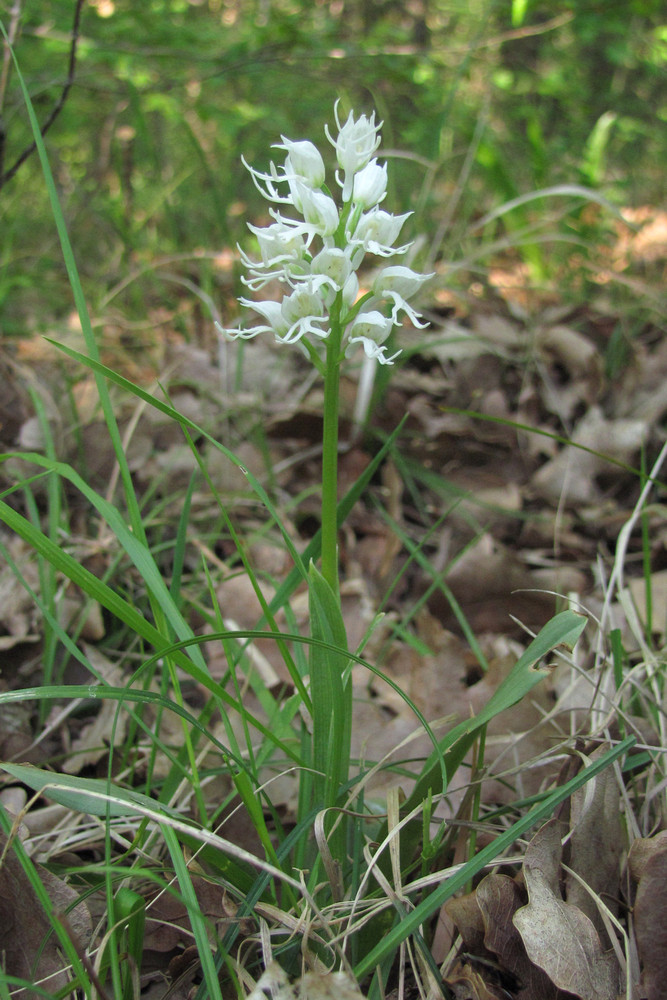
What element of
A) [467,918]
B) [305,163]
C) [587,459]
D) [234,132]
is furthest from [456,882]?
[234,132]

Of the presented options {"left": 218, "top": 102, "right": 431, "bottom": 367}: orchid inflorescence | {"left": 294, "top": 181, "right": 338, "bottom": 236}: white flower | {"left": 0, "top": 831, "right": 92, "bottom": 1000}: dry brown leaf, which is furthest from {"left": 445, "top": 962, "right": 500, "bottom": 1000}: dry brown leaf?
{"left": 294, "top": 181, "right": 338, "bottom": 236}: white flower

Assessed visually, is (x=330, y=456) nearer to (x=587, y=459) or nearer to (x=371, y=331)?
(x=371, y=331)

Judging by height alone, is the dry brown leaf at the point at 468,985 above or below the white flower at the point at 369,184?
below

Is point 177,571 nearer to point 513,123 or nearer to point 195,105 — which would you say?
point 195,105

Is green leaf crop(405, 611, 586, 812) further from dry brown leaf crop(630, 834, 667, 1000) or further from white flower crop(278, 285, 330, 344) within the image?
white flower crop(278, 285, 330, 344)

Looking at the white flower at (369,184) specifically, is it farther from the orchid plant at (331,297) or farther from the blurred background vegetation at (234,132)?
the blurred background vegetation at (234,132)

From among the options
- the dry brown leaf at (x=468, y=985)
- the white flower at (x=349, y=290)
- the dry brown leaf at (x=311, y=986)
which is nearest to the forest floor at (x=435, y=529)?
the dry brown leaf at (x=468, y=985)

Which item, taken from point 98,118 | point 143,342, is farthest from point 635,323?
point 98,118
